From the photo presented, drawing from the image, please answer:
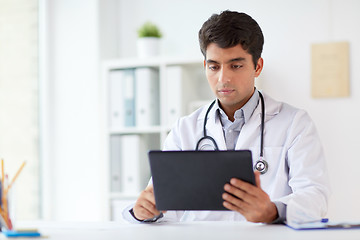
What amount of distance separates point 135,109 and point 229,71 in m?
1.47

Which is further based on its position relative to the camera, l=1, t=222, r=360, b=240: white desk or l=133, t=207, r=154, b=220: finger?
l=133, t=207, r=154, b=220: finger

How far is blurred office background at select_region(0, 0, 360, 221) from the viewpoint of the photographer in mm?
3197

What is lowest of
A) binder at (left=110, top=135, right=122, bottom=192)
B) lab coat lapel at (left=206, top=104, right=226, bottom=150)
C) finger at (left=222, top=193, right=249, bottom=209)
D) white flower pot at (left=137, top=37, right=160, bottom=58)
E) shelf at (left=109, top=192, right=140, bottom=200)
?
shelf at (left=109, top=192, right=140, bottom=200)

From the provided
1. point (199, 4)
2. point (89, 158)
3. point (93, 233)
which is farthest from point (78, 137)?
point (93, 233)

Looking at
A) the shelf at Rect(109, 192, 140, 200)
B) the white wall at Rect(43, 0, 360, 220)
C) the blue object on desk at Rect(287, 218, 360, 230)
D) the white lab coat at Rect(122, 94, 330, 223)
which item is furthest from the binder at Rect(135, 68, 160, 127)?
the blue object on desk at Rect(287, 218, 360, 230)

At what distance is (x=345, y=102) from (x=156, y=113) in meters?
1.11

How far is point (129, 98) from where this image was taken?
3283 millimetres

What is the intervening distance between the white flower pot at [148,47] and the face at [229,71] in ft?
4.78

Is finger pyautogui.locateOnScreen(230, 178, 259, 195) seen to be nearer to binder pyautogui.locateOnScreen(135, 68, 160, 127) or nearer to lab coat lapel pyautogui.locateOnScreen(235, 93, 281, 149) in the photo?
lab coat lapel pyautogui.locateOnScreen(235, 93, 281, 149)

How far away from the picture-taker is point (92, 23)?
3.52m

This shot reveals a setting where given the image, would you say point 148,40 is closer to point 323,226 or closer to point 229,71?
point 229,71

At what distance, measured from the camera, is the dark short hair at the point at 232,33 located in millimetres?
1880

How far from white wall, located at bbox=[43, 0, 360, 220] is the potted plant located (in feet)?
0.54

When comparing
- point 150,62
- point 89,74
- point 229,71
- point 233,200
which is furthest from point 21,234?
point 89,74
